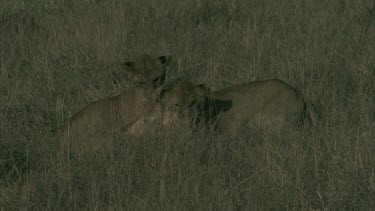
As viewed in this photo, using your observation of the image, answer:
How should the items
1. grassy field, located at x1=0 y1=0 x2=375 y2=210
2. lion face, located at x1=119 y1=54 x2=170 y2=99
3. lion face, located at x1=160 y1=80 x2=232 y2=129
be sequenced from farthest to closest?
1. lion face, located at x1=119 y1=54 x2=170 y2=99
2. lion face, located at x1=160 y1=80 x2=232 y2=129
3. grassy field, located at x1=0 y1=0 x2=375 y2=210

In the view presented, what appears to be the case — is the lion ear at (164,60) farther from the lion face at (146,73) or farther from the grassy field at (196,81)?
the grassy field at (196,81)

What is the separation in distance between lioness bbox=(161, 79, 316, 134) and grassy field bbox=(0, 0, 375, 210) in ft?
0.83

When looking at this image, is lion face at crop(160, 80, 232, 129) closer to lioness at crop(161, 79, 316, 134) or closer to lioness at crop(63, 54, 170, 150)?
lioness at crop(161, 79, 316, 134)

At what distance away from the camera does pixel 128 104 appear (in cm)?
741

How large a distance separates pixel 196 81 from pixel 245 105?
2.40ft

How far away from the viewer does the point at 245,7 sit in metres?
9.84

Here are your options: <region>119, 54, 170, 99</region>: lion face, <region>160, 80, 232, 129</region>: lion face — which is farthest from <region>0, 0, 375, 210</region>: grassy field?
<region>119, 54, 170, 99</region>: lion face

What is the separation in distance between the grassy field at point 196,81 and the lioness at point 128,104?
33 centimetres

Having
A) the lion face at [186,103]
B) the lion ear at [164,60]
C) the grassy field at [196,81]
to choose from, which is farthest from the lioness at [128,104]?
the grassy field at [196,81]

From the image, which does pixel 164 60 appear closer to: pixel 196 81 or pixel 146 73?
pixel 146 73

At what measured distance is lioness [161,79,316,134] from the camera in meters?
7.27

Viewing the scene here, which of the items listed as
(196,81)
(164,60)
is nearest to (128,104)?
(164,60)

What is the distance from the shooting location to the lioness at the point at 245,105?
727 centimetres

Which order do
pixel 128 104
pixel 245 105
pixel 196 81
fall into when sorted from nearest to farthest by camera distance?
1. pixel 128 104
2. pixel 245 105
3. pixel 196 81
